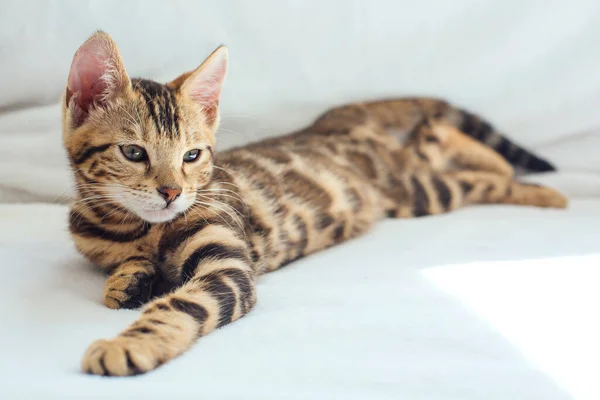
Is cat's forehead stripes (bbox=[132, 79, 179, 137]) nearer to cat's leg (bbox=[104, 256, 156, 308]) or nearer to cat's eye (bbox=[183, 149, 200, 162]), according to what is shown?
cat's eye (bbox=[183, 149, 200, 162])

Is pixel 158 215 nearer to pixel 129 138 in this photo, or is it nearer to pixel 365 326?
pixel 129 138

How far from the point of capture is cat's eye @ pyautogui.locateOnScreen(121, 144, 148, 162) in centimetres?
121

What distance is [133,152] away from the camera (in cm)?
122

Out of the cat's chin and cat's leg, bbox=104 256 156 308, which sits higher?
the cat's chin

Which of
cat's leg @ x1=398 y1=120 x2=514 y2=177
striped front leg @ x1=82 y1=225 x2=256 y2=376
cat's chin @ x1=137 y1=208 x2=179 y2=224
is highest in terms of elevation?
cat's chin @ x1=137 y1=208 x2=179 y2=224

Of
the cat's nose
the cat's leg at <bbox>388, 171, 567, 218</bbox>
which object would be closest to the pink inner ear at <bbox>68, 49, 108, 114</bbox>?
the cat's nose

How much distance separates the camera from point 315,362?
0.94 meters

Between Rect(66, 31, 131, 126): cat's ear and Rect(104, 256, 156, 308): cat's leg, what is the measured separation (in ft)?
1.01

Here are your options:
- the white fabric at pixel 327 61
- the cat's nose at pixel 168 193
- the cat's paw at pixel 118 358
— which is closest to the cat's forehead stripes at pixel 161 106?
the cat's nose at pixel 168 193

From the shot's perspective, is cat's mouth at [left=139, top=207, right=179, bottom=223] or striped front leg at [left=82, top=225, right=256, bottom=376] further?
cat's mouth at [left=139, top=207, right=179, bottom=223]

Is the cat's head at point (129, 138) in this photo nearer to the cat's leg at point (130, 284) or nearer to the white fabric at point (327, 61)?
the cat's leg at point (130, 284)

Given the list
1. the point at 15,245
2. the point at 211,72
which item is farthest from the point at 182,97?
the point at 15,245

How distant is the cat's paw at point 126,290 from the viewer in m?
1.17

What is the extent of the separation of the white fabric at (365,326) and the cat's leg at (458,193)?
0.29 metres
